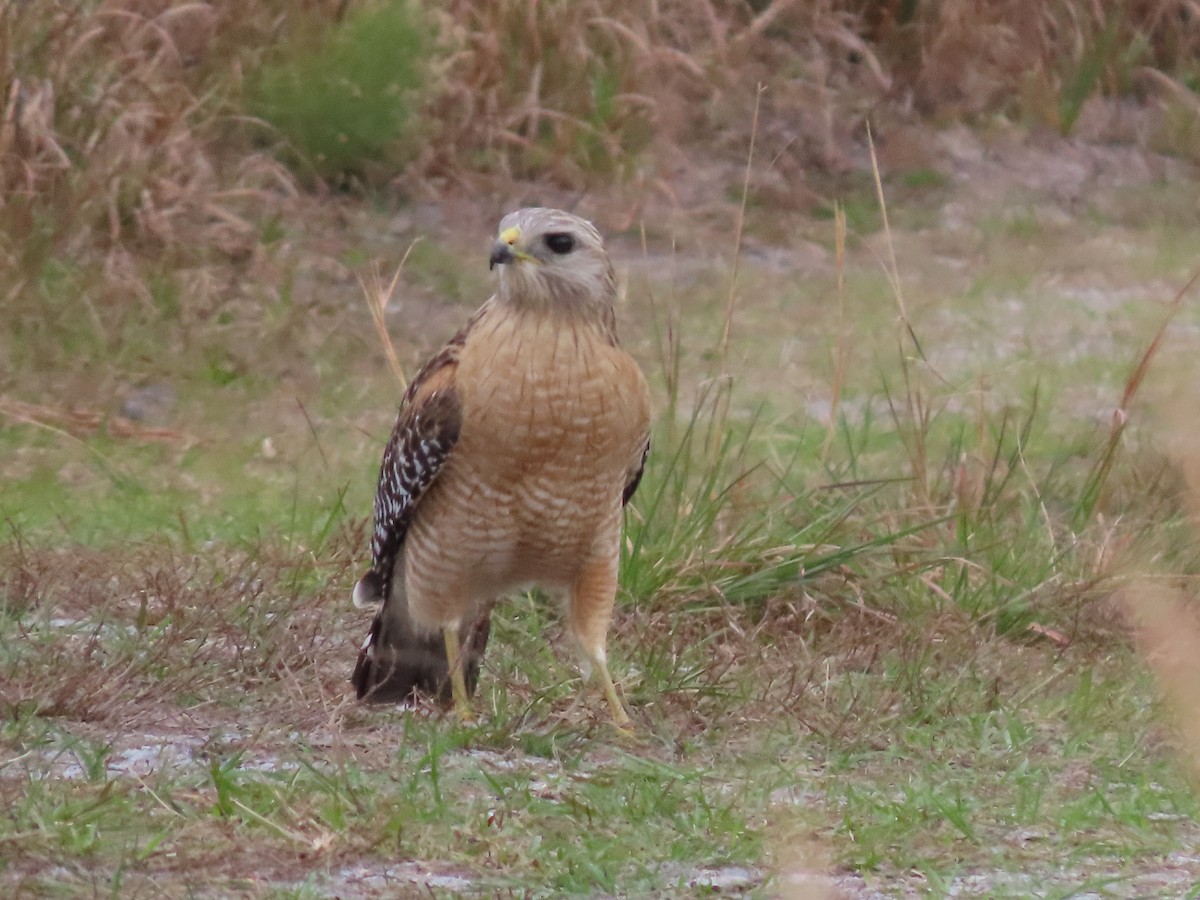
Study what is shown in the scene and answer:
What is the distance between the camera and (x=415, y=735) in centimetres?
445

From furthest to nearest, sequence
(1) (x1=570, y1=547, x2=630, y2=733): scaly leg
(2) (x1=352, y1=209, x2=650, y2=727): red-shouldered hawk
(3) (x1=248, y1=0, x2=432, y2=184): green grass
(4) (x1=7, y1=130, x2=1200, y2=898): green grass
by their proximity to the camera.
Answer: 1. (3) (x1=248, y1=0, x2=432, y2=184): green grass
2. (1) (x1=570, y1=547, x2=630, y2=733): scaly leg
3. (2) (x1=352, y1=209, x2=650, y2=727): red-shouldered hawk
4. (4) (x1=7, y1=130, x2=1200, y2=898): green grass

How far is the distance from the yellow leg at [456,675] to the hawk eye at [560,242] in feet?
2.94

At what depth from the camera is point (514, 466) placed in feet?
15.2

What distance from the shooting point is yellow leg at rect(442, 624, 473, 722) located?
4.75m

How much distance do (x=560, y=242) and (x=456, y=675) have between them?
980mm

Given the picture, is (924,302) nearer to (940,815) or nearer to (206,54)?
(206,54)

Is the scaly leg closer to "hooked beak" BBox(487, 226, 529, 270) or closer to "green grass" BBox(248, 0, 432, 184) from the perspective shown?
"hooked beak" BBox(487, 226, 529, 270)

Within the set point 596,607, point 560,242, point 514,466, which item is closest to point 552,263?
point 560,242

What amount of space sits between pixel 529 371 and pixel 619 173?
551 cm

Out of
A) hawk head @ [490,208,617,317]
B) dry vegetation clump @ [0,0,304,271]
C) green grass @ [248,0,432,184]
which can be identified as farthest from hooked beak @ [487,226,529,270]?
green grass @ [248,0,432,184]

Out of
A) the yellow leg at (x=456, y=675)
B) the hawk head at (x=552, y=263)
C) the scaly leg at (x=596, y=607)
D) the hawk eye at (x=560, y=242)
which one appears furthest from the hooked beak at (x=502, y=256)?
the yellow leg at (x=456, y=675)

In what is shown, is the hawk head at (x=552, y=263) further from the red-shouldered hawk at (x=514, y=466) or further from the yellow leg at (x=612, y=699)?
the yellow leg at (x=612, y=699)

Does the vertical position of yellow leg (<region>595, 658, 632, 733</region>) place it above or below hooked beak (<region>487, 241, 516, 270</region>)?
below

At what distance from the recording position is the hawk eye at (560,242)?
4.71 m
